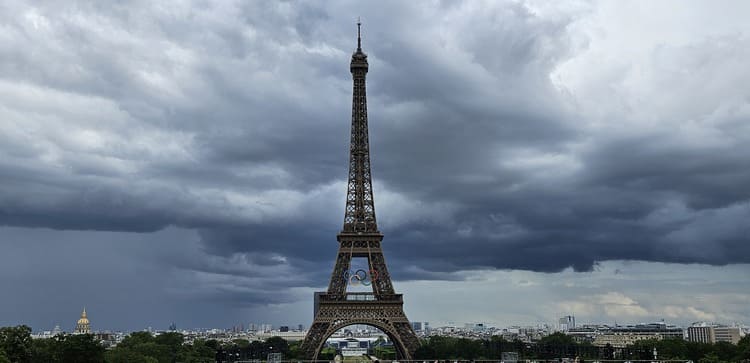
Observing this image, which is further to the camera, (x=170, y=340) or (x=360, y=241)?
(x=170, y=340)

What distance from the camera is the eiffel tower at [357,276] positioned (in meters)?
104

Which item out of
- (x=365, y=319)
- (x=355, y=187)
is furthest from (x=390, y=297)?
(x=355, y=187)

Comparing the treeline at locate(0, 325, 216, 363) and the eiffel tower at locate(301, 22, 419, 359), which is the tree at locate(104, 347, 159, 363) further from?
the eiffel tower at locate(301, 22, 419, 359)

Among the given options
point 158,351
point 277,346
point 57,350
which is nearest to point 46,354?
point 57,350

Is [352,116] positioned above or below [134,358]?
above

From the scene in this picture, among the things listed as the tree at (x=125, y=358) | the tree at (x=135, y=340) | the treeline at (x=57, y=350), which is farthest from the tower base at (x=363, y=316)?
the tree at (x=135, y=340)

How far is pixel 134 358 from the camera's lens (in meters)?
95.7

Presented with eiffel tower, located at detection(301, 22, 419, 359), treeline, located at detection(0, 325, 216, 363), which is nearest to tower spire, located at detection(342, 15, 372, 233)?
eiffel tower, located at detection(301, 22, 419, 359)

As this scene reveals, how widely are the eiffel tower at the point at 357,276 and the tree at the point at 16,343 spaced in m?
36.2

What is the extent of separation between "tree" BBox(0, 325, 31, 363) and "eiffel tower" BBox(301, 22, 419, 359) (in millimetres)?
36228

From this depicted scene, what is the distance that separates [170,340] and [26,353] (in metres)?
65.0

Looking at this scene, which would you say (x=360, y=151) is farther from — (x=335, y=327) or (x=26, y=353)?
(x=26, y=353)

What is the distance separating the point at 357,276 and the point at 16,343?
45.2m

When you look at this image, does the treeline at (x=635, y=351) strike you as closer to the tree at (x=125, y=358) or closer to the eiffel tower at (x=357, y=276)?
the eiffel tower at (x=357, y=276)
